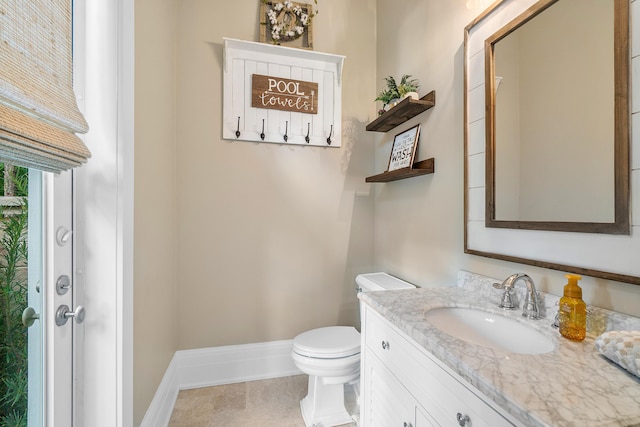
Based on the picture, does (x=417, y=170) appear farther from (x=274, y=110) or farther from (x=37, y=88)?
(x=37, y=88)

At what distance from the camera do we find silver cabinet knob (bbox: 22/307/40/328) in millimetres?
763

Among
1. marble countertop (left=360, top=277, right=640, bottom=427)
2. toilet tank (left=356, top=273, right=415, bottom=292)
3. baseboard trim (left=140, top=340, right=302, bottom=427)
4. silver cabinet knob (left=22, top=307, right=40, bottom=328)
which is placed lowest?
baseboard trim (left=140, top=340, right=302, bottom=427)

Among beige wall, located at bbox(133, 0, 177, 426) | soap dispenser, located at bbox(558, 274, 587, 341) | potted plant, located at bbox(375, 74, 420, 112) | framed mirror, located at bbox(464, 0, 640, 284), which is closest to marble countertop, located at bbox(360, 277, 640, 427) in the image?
soap dispenser, located at bbox(558, 274, 587, 341)

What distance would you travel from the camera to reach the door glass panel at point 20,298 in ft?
2.37

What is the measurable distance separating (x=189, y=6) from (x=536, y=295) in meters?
2.48

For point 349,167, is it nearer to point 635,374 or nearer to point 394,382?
point 394,382

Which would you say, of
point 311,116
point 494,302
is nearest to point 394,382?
point 494,302

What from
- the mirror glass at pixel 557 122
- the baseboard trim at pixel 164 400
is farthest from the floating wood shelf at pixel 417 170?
the baseboard trim at pixel 164 400

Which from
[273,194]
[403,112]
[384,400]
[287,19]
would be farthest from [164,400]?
[287,19]

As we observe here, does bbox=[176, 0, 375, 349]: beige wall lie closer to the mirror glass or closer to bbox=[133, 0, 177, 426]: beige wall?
bbox=[133, 0, 177, 426]: beige wall

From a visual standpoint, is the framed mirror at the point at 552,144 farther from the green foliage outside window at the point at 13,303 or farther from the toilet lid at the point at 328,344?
the green foliage outside window at the point at 13,303

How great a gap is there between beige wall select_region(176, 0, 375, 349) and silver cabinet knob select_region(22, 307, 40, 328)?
3.58 ft

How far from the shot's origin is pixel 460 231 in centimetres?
132

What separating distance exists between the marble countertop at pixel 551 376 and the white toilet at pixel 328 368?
0.75 m
